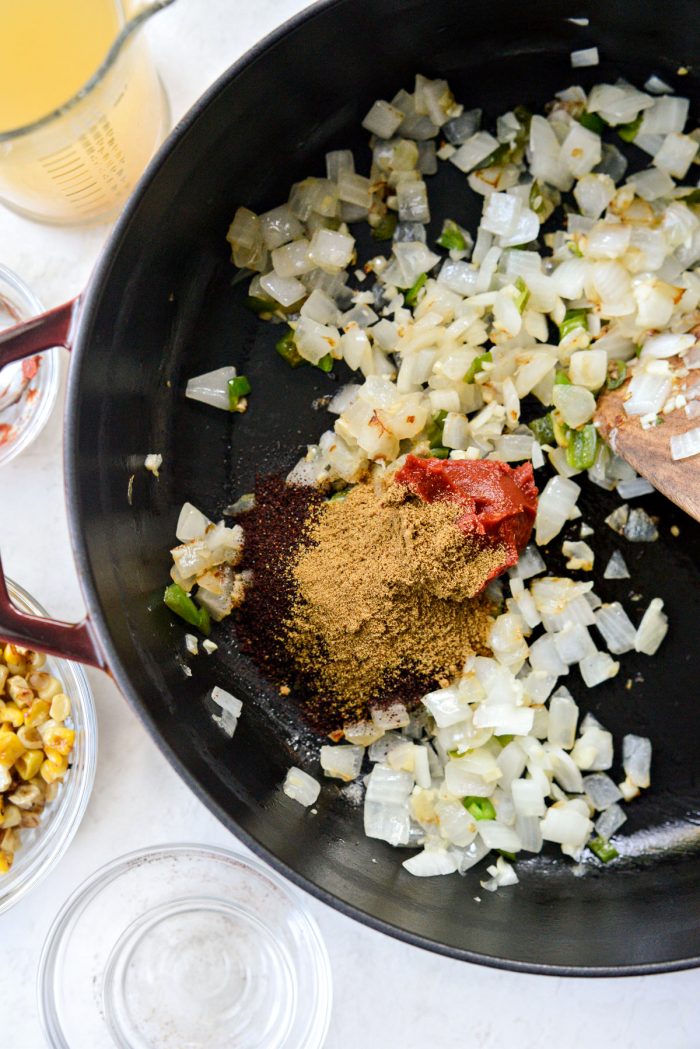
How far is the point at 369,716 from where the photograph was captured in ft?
5.21

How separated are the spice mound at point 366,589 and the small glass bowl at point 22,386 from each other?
0.40m

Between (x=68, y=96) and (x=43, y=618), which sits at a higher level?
(x=68, y=96)

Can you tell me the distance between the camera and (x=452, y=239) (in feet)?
5.32

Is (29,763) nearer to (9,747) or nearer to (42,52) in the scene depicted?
(9,747)

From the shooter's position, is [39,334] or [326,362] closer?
[39,334]

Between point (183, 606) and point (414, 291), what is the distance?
25.5 inches

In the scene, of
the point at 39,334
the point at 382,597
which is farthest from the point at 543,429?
the point at 39,334

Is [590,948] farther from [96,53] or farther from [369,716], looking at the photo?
[96,53]

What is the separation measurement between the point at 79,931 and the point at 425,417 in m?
1.06

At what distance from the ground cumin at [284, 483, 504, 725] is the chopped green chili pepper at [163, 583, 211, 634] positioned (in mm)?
153

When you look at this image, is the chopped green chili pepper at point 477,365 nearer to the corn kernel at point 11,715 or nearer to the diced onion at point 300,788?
the diced onion at point 300,788

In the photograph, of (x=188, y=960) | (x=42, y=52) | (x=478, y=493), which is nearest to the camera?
(x=42, y=52)

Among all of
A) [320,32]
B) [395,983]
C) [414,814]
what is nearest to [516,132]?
[320,32]

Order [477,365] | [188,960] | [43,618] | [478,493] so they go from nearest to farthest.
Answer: [43,618]
[478,493]
[477,365]
[188,960]
